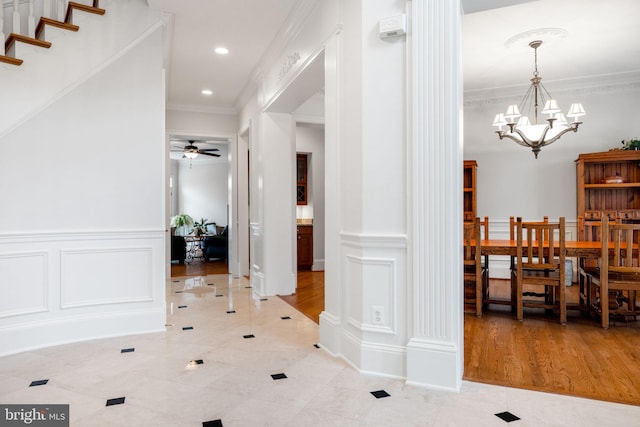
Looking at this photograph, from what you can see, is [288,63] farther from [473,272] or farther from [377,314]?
[473,272]

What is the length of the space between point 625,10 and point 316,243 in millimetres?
5453

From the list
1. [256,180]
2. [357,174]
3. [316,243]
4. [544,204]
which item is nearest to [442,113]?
[357,174]

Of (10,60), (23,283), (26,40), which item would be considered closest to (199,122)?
(26,40)

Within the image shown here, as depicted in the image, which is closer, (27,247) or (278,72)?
(27,247)

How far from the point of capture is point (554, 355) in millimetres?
2971

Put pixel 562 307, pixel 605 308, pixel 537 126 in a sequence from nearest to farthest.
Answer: pixel 605 308, pixel 562 307, pixel 537 126

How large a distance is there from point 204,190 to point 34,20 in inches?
348

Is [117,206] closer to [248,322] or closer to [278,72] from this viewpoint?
[248,322]

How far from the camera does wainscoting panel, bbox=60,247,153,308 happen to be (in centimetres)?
342

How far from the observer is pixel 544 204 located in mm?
6227

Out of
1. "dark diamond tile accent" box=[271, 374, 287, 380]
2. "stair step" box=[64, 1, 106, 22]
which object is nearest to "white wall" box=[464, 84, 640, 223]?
"dark diamond tile accent" box=[271, 374, 287, 380]

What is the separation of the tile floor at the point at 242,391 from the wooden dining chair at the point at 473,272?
1.80 meters

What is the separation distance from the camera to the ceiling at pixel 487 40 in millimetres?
3721

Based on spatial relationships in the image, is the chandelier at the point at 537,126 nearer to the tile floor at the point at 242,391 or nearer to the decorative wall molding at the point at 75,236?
the tile floor at the point at 242,391
